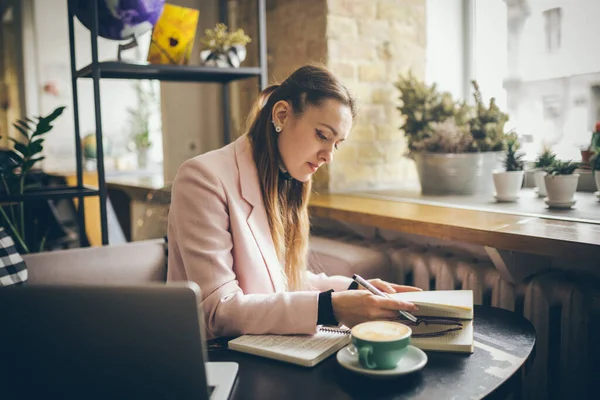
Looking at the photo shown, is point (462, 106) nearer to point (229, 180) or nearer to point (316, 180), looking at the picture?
point (316, 180)

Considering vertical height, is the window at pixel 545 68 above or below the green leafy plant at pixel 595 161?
above

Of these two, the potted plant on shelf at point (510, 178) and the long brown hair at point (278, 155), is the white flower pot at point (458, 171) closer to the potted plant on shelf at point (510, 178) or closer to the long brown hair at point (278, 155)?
the potted plant on shelf at point (510, 178)

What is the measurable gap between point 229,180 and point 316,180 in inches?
51.3

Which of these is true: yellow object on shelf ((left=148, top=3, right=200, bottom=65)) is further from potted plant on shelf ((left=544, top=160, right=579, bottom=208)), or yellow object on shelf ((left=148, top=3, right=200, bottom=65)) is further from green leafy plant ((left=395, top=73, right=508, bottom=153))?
potted plant on shelf ((left=544, top=160, right=579, bottom=208))

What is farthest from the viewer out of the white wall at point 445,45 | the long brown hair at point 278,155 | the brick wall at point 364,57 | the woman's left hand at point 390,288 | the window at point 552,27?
the white wall at point 445,45

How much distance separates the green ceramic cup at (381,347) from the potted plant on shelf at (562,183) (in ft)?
3.69

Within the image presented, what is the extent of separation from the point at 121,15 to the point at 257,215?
1.00 metres

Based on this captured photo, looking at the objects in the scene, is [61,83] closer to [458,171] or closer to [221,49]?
[221,49]

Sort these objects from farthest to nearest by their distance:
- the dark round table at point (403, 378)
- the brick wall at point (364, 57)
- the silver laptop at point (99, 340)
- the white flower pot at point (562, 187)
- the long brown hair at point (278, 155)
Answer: the brick wall at point (364, 57) → the white flower pot at point (562, 187) → the long brown hair at point (278, 155) → the dark round table at point (403, 378) → the silver laptop at point (99, 340)

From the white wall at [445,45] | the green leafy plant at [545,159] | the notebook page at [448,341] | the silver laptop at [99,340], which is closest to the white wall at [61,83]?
the white wall at [445,45]

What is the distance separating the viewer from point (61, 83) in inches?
241

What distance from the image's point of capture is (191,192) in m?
1.25

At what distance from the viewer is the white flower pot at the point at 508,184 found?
2.00 meters

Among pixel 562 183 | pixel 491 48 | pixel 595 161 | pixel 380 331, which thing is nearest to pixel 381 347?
pixel 380 331
